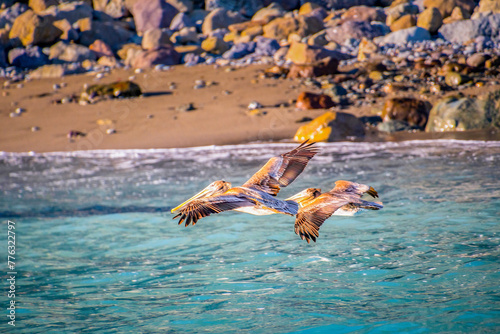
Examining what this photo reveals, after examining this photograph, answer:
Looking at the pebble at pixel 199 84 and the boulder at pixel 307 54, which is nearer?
the pebble at pixel 199 84

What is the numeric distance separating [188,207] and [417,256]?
3206 millimetres

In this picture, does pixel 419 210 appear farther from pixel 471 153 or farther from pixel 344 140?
pixel 344 140

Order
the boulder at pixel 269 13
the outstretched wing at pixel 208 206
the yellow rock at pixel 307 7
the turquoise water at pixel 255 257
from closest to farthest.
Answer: the outstretched wing at pixel 208 206
the turquoise water at pixel 255 257
the boulder at pixel 269 13
the yellow rock at pixel 307 7

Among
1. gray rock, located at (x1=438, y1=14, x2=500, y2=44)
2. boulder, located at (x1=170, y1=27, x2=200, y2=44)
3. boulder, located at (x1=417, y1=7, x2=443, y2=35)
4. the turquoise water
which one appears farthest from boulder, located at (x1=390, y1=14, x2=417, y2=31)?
the turquoise water

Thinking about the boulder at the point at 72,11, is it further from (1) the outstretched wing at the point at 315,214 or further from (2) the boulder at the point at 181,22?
(1) the outstretched wing at the point at 315,214

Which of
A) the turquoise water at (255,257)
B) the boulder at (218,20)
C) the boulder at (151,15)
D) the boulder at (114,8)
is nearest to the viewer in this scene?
the turquoise water at (255,257)

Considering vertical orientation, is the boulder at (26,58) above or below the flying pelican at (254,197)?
above

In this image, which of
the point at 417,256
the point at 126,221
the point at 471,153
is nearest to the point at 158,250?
Answer: the point at 126,221

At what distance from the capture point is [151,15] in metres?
21.1

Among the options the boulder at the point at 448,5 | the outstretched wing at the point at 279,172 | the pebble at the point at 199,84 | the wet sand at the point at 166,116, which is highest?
the boulder at the point at 448,5

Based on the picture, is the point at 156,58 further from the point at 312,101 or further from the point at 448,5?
the point at 448,5

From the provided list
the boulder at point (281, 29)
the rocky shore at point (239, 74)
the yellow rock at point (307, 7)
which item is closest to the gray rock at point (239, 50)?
the rocky shore at point (239, 74)

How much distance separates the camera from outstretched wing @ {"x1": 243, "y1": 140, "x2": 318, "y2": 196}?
133 inches

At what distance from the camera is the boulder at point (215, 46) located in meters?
17.6
